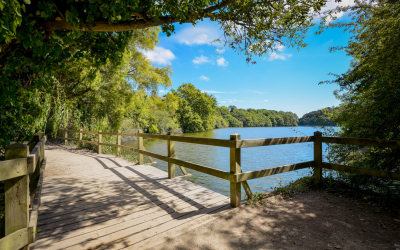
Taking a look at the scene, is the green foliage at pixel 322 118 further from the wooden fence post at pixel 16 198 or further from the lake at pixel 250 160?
the wooden fence post at pixel 16 198

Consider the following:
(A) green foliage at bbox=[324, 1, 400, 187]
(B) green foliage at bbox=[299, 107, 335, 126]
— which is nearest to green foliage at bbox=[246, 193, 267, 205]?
(A) green foliage at bbox=[324, 1, 400, 187]

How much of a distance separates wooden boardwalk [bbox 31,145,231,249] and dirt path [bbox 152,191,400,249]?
0.27 metres

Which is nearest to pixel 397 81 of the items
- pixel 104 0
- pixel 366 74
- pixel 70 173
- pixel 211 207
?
pixel 366 74

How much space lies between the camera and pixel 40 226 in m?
2.72

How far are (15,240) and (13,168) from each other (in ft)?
1.86

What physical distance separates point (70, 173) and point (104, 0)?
491 cm

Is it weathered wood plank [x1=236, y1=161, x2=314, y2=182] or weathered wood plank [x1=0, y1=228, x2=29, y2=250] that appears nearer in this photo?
weathered wood plank [x1=0, y1=228, x2=29, y2=250]

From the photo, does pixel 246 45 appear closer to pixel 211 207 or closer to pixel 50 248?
pixel 211 207

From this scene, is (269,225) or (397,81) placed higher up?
(397,81)

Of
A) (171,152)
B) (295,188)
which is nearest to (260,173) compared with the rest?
(295,188)

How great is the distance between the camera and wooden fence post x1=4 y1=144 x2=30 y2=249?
1600mm

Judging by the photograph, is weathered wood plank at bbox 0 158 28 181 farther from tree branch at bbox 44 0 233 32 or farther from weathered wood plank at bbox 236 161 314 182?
weathered wood plank at bbox 236 161 314 182

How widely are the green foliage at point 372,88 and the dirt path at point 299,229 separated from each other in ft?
4.08

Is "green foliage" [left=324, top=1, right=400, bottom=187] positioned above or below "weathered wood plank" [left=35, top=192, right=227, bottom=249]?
above
